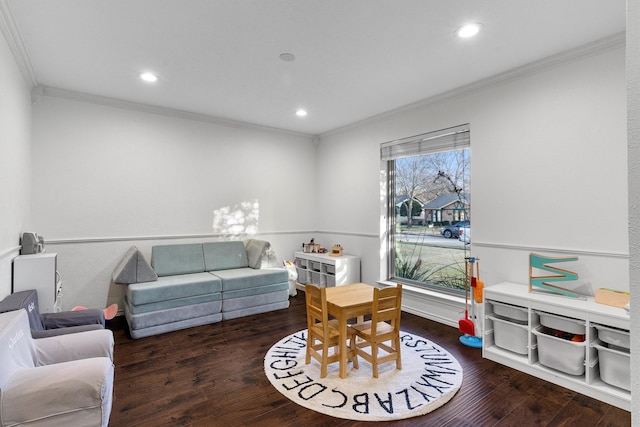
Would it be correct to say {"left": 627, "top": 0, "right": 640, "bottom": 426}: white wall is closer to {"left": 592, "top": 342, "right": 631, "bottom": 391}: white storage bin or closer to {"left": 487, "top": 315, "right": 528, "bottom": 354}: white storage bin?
{"left": 592, "top": 342, "right": 631, "bottom": 391}: white storage bin

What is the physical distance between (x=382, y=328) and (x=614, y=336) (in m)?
1.64

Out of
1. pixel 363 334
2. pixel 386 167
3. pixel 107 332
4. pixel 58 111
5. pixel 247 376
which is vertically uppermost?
pixel 58 111

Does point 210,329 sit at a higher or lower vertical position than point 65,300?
lower

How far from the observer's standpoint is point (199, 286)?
3.87 metres

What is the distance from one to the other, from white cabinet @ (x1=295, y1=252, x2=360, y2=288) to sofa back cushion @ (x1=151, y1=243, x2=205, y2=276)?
5.53 ft

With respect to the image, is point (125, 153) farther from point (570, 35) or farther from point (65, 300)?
point (570, 35)

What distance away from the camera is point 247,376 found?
8.77 ft

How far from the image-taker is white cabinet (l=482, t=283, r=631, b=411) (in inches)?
91.2

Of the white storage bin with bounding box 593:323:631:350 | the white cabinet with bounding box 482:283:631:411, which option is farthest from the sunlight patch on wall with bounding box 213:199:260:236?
→ the white storage bin with bounding box 593:323:631:350

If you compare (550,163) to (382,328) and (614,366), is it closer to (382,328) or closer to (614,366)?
(614,366)

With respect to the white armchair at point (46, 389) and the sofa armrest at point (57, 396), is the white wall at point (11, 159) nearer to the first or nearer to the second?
the white armchair at point (46, 389)

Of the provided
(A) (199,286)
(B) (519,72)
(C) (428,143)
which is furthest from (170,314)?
(B) (519,72)

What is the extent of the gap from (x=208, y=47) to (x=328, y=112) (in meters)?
2.07

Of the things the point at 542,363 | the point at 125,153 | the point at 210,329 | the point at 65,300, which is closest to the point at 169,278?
the point at 210,329
